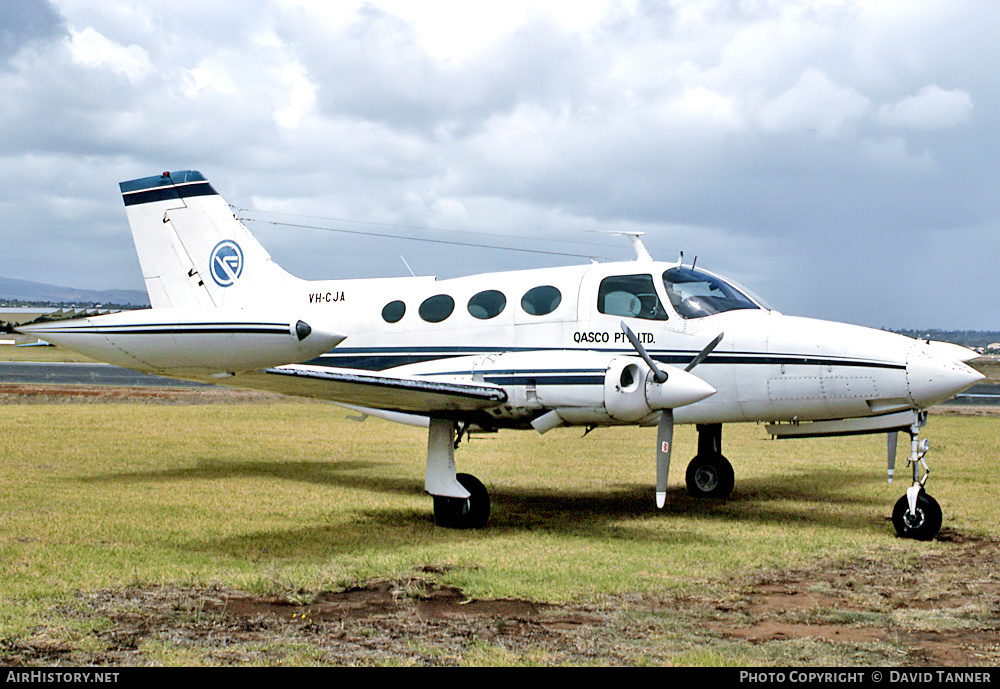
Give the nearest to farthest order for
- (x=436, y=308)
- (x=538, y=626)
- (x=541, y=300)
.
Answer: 1. (x=538, y=626)
2. (x=541, y=300)
3. (x=436, y=308)

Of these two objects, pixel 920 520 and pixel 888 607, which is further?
pixel 920 520

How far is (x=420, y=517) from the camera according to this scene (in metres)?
11.8

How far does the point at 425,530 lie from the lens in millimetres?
10836

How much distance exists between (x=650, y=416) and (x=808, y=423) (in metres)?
3.00

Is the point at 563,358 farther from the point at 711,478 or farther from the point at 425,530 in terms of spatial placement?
the point at 711,478

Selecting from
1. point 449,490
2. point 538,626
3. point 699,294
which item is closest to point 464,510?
point 449,490

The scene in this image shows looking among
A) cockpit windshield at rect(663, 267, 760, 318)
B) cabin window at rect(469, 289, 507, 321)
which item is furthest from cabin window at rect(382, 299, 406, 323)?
cockpit windshield at rect(663, 267, 760, 318)

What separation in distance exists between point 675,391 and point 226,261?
847 cm

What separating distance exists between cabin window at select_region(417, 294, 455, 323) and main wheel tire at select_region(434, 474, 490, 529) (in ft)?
8.81

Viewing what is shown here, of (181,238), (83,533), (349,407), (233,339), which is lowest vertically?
(83,533)

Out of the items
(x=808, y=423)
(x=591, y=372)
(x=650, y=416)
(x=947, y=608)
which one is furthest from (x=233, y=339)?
(x=808, y=423)

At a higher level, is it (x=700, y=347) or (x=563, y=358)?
(x=700, y=347)

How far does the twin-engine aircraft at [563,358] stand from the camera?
870cm

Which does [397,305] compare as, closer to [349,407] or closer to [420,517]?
[349,407]
